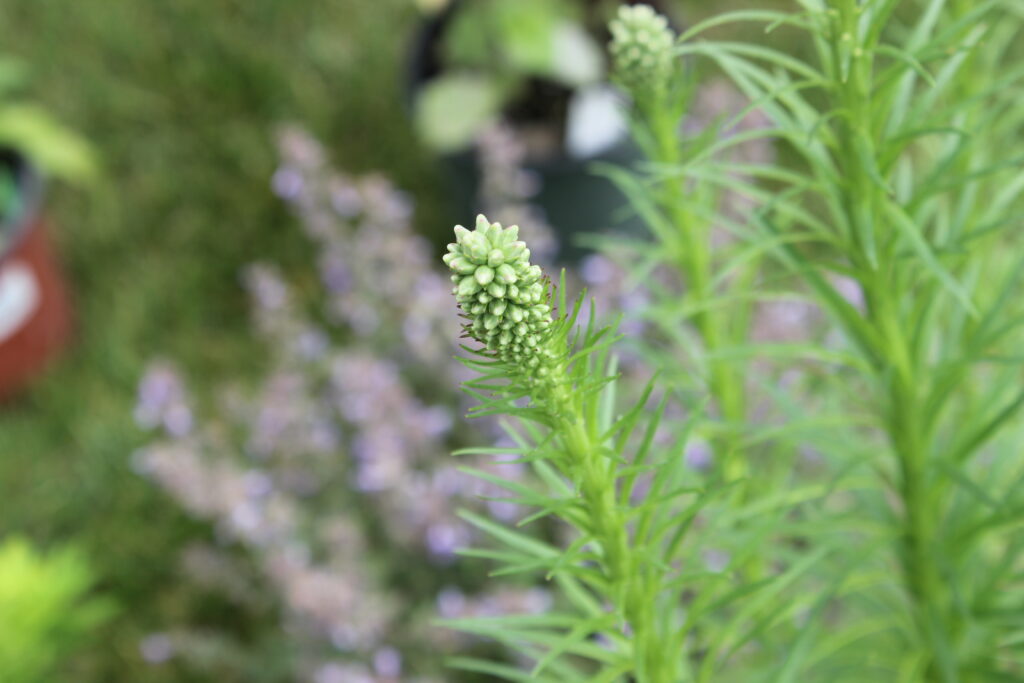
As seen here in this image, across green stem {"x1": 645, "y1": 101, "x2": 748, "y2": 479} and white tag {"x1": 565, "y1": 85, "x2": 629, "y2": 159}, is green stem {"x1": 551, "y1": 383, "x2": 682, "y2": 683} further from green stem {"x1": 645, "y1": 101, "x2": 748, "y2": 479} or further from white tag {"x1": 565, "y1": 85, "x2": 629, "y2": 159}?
white tag {"x1": 565, "y1": 85, "x2": 629, "y2": 159}

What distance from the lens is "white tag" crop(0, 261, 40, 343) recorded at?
7.46 ft

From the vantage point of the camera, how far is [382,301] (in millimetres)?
1987

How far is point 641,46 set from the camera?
2.73 ft

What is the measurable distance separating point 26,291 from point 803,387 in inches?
70.0

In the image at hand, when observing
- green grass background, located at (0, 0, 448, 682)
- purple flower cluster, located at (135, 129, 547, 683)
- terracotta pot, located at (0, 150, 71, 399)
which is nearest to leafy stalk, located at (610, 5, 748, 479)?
purple flower cluster, located at (135, 129, 547, 683)

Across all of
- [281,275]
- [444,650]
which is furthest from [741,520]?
[281,275]

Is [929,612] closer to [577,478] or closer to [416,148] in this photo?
[577,478]

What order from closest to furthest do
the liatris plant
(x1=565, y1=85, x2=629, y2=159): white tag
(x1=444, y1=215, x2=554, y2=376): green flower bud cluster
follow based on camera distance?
1. (x1=444, y1=215, x2=554, y2=376): green flower bud cluster
2. the liatris plant
3. (x1=565, y1=85, x2=629, y2=159): white tag

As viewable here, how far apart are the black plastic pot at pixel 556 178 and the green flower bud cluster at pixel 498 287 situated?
167 centimetres

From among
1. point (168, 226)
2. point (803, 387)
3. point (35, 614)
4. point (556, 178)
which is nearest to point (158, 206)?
point (168, 226)

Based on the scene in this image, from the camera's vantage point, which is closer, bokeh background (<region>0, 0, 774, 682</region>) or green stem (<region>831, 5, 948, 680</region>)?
green stem (<region>831, 5, 948, 680</region>)

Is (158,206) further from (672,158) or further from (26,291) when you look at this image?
(672,158)

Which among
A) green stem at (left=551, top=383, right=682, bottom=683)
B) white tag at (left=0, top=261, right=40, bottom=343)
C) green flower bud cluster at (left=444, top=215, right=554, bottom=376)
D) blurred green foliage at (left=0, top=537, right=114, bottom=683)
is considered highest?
white tag at (left=0, top=261, right=40, bottom=343)

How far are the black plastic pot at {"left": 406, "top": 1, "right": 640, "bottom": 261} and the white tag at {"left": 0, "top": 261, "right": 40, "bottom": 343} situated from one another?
0.91m
